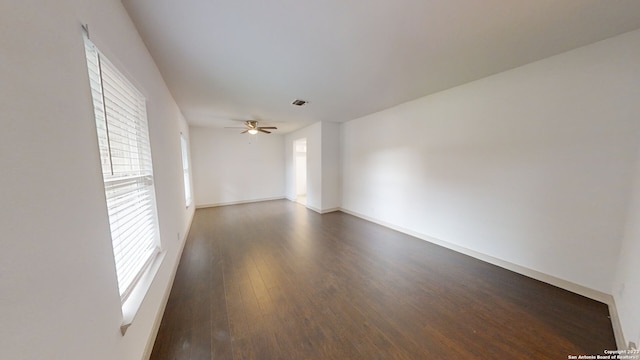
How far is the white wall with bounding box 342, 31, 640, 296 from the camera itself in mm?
1810

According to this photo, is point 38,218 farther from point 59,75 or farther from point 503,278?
point 503,278

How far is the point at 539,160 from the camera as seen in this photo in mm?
2193

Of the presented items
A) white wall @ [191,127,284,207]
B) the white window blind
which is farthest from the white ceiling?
white wall @ [191,127,284,207]

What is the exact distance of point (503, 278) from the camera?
2295 millimetres

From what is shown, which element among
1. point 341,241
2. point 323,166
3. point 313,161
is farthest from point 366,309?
point 313,161

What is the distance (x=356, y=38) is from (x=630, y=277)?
2874 millimetres

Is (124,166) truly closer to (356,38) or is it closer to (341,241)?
(356,38)

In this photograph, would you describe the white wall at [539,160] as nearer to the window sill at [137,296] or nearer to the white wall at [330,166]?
the white wall at [330,166]

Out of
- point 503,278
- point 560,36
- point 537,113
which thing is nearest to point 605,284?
point 503,278

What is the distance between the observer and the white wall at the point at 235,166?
5793mm

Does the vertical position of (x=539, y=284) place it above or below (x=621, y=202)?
below

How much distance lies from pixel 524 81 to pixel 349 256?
9.74 ft

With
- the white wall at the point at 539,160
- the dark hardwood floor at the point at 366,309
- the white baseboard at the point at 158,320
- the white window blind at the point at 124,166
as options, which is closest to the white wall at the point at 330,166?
the white wall at the point at 539,160

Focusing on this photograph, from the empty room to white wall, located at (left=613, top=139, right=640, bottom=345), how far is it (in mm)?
25
